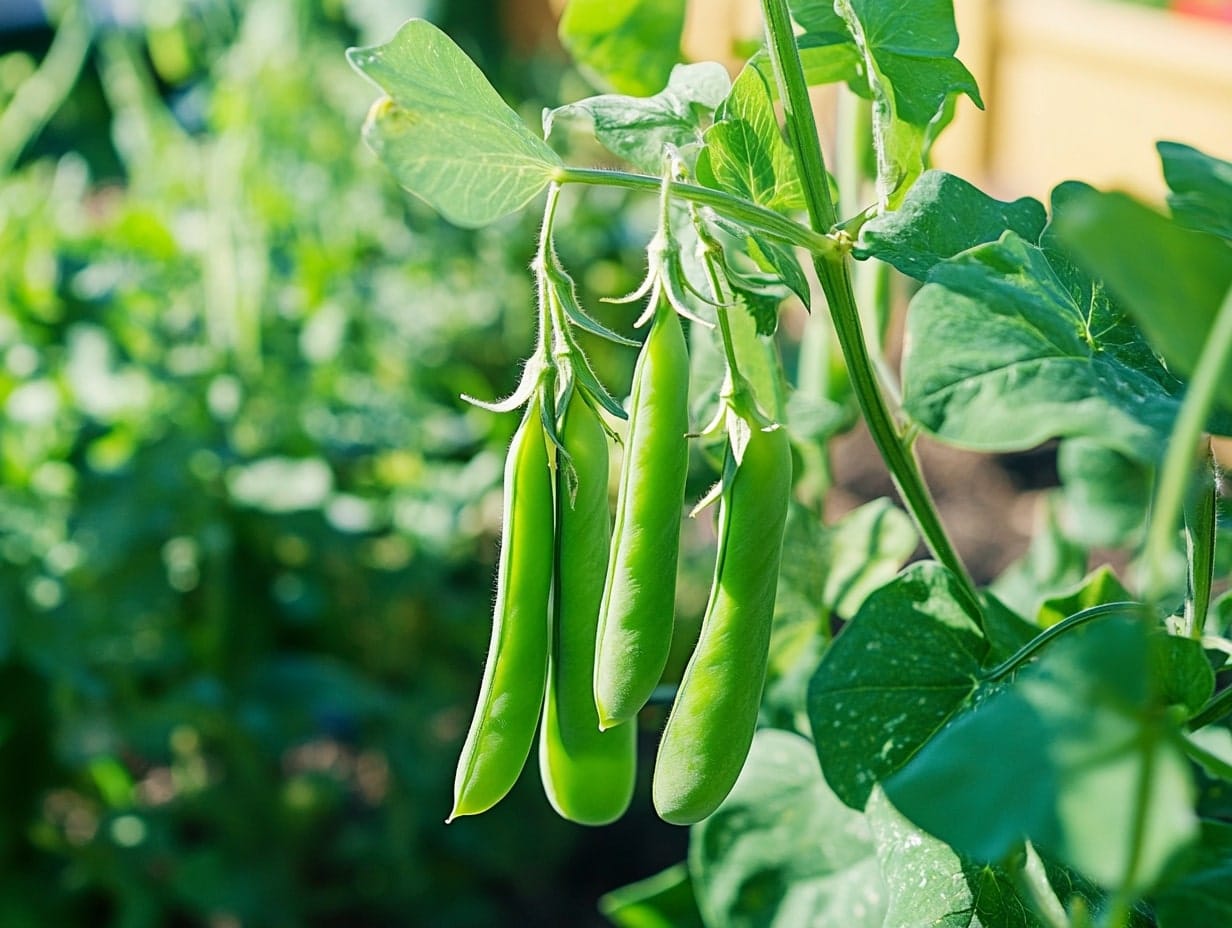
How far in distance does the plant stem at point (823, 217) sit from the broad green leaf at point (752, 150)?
15mm

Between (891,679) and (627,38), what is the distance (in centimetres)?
35

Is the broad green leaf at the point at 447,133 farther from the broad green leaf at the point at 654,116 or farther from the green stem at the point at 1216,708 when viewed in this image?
the green stem at the point at 1216,708

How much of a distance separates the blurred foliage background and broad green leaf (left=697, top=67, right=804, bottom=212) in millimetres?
982

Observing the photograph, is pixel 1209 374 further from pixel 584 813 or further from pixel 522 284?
pixel 522 284

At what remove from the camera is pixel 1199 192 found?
45 cm

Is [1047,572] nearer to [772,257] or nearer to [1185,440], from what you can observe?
[772,257]

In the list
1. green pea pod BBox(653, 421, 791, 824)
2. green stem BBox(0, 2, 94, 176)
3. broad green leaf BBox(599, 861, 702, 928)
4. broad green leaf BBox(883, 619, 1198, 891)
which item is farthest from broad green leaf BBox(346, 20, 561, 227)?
green stem BBox(0, 2, 94, 176)

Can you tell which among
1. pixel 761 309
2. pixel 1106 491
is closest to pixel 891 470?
pixel 761 309

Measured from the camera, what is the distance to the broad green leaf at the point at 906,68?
52cm

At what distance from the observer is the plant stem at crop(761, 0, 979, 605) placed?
479mm

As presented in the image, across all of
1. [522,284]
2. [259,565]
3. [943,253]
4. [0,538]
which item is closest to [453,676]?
[259,565]

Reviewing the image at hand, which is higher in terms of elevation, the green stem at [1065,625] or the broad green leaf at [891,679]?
the green stem at [1065,625]

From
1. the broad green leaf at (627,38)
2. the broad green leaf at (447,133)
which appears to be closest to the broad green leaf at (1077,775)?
the broad green leaf at (447,133)

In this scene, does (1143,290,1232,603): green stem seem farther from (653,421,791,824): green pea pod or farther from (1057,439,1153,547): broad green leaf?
(1057,439,1153,547): broad green leaf
